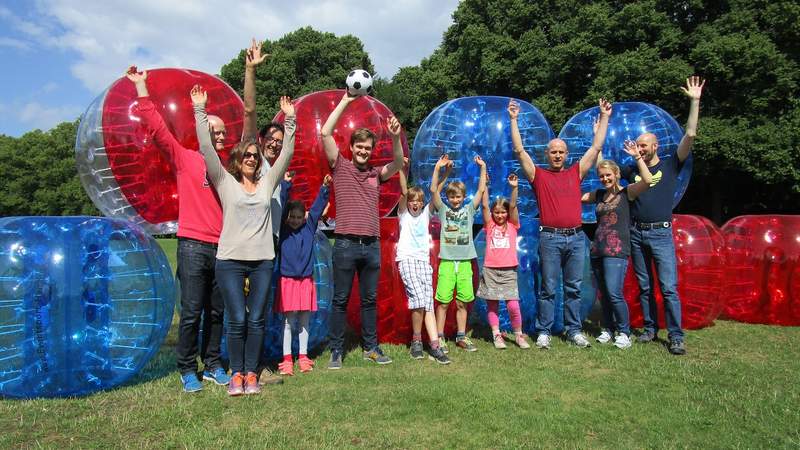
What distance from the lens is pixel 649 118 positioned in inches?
247

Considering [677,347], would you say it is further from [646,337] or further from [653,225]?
[653,225]

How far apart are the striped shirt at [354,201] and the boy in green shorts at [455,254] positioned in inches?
29.7

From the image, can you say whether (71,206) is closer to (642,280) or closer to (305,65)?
(305,65)

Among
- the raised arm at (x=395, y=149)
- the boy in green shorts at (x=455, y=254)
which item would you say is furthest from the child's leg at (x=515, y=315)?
the raised arm at (x=395, y=149)

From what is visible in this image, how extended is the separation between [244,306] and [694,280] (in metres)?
4.75

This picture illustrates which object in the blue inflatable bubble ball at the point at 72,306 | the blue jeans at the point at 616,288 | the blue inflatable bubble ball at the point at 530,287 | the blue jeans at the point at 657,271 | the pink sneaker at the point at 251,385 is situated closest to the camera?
the blue inflatable bubble ball at the point at 72,306

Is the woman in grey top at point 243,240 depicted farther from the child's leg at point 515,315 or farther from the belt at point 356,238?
the child's leg at point 515,315

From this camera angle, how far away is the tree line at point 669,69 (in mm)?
16094

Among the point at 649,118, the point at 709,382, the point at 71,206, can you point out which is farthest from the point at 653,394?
the point at 71,206

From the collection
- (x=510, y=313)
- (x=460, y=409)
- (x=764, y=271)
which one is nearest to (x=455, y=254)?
(x=510, y=313)

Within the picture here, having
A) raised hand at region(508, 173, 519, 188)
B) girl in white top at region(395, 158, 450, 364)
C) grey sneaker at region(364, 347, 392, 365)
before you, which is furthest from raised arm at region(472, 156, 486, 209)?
grey sneaker at region(364, 347, 392, 365)

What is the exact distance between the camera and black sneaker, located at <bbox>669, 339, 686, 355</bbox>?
16.4ft

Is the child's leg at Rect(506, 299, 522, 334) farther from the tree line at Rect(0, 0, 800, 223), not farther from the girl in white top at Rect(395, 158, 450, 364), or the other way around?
the tree line at Rect(0, 0, 800, 223)

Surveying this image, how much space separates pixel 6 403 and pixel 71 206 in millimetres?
41755
